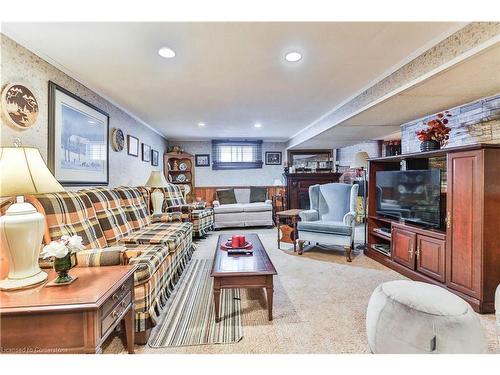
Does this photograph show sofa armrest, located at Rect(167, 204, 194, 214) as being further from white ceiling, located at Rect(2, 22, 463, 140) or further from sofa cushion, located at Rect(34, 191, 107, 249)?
sofa cushion, located at Rect(34, 191, 107, 249)

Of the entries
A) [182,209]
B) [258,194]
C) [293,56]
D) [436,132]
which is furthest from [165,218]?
[436,132]

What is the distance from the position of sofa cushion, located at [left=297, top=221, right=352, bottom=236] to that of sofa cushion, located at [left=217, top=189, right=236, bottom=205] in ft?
9.18

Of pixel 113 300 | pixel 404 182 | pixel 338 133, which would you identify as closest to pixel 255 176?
pixel 338 133

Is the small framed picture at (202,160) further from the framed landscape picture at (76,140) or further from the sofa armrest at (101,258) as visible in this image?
the sofa armrest at (101,258)

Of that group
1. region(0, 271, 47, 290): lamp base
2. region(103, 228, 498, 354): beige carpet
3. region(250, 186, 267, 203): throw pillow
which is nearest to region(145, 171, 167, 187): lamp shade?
Answer: region(103, 228, 498, 354): beige carpet

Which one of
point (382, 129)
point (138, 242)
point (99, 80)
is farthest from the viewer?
point (382, 129)

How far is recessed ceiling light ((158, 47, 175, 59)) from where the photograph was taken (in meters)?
2.06

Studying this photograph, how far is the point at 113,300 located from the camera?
127cm

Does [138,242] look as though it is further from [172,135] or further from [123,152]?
[172,135]

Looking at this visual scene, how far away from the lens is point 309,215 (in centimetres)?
390

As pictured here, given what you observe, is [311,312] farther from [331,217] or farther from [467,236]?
[331,217]

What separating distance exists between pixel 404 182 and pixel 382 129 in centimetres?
161

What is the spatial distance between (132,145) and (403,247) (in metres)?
4.35

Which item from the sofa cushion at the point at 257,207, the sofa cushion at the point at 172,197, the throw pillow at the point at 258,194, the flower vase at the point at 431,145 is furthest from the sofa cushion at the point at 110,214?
the throw pillow at the point at 258,194
